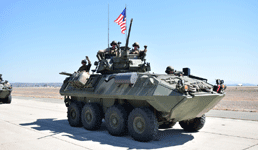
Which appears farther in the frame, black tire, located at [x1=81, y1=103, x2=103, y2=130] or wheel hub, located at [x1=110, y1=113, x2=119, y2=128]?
black tire, located at [x1=81, y1=103, x2=103, y2=130]

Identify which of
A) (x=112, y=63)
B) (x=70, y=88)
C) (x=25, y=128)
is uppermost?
(x=112, y=63)

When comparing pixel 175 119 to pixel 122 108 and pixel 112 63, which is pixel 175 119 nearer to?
pixel 122 108

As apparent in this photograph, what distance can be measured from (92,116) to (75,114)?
1.35 meters

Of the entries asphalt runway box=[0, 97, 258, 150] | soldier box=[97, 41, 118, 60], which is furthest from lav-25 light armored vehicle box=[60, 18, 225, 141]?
asphalt runway box=[0, 97, 258, 150]

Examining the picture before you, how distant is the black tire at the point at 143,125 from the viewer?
23.1ft

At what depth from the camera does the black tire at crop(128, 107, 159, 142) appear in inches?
A: 277

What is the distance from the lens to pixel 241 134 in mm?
8461

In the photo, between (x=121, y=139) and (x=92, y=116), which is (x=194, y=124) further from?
(x=92, y=116)

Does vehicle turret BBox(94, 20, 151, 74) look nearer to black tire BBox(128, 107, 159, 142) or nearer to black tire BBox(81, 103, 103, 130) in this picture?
black tire BBox(81, 103, 103, 130)

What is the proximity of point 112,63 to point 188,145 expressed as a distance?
4302 mm

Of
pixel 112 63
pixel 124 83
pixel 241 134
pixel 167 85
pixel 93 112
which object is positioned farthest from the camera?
pixel 112 63

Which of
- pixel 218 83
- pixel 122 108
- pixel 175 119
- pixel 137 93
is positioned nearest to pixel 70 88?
pixel 122 108

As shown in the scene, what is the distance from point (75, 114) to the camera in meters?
10.3

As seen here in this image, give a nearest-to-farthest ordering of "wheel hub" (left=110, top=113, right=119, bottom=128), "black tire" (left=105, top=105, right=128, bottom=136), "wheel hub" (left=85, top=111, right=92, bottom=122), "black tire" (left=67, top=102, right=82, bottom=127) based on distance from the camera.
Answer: "black tire" (left=105, top=105, right=128, bottom=136)
"wheel hub" (left=110, top=113, right=119, bottom=128)
"wheel hub" (left=85, top=111, right=92, bottom=122)
"black tire" (left=67, top=102, right=82, bottom=127)
